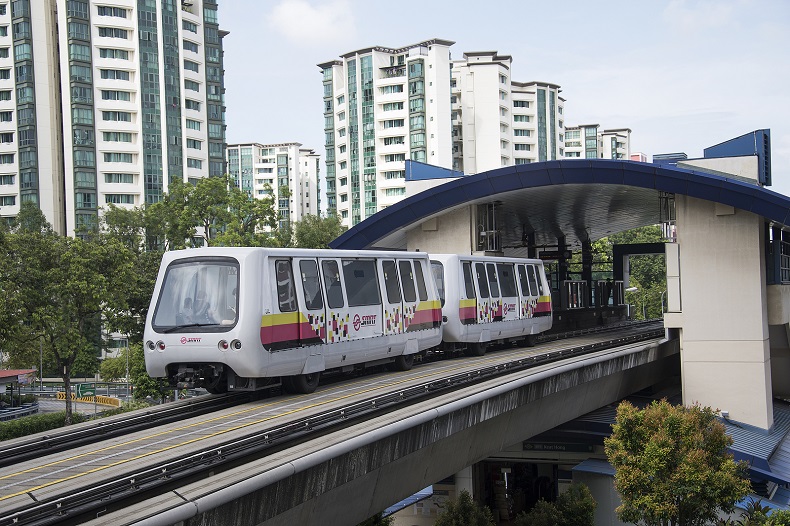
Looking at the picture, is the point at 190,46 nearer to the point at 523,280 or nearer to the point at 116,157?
the point at 116,157

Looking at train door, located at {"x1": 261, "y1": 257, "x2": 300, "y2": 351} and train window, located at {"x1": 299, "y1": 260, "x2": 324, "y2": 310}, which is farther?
train window, located at {"x1": 299, "y1": 260, "x2": 324, "y2": 310}

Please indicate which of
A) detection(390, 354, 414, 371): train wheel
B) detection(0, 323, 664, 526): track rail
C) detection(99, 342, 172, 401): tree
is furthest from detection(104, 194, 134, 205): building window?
detection(0, 323, 664, 526): track rail

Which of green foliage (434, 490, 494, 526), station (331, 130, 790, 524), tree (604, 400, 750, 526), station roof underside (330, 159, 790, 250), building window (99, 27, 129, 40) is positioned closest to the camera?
tree (604, 400, 750, 526)

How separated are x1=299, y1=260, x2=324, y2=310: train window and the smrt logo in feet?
4.64

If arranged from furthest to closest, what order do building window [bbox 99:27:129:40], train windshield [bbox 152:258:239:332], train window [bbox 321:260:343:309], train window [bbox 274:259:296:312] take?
building window [bbox 99:27:129:40] < train window [bbox 321:260:343:309] < train window [bbox 274:259:296:312] < train windshield [bbox 152:258:239:332]

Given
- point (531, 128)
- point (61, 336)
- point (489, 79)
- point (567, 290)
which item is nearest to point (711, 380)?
point (567, 290)

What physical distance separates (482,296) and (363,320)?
7.47 metres

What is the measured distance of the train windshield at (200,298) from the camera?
14.3 meters

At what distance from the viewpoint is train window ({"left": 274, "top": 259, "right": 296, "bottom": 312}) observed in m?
15.1

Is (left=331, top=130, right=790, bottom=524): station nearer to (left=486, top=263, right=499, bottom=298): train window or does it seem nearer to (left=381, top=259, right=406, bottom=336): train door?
(left=486, top=263, right=499, bottom=298): train window

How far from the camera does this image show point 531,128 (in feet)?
357

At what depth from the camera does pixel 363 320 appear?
1784cm

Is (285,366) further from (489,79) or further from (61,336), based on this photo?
(489,79)

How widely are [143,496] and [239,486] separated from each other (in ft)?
3.48
